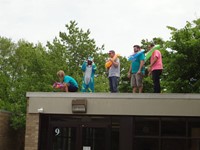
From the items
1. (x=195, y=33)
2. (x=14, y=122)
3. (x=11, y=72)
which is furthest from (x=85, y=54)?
(x=11, y=72)

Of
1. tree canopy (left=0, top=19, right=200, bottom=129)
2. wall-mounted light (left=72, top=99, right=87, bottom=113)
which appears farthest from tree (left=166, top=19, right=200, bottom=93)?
wall-mounted light (left=72, top=99, right=87, bottom=113)

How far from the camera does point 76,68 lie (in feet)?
96.0

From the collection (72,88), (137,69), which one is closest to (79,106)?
(72,88)

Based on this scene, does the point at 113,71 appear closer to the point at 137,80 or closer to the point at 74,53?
the point at 137,80

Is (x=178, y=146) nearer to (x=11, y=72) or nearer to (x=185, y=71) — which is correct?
(x=185, y=71)

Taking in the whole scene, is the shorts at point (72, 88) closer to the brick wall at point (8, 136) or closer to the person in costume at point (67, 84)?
the person in costume at point (67, 84)

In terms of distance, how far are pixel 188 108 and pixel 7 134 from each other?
54.4 ft

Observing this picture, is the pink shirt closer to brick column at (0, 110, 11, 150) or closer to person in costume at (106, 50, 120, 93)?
person in costume at (106, 50, 120, 93)

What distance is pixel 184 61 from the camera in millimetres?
23516

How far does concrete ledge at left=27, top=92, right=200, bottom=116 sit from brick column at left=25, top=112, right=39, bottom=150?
23 centimetres

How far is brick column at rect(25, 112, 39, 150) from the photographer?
551 inches

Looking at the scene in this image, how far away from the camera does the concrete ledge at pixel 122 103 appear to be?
13.4 meters

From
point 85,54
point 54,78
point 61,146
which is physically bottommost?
point 61,146

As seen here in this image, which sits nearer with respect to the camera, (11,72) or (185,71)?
(185,71)
